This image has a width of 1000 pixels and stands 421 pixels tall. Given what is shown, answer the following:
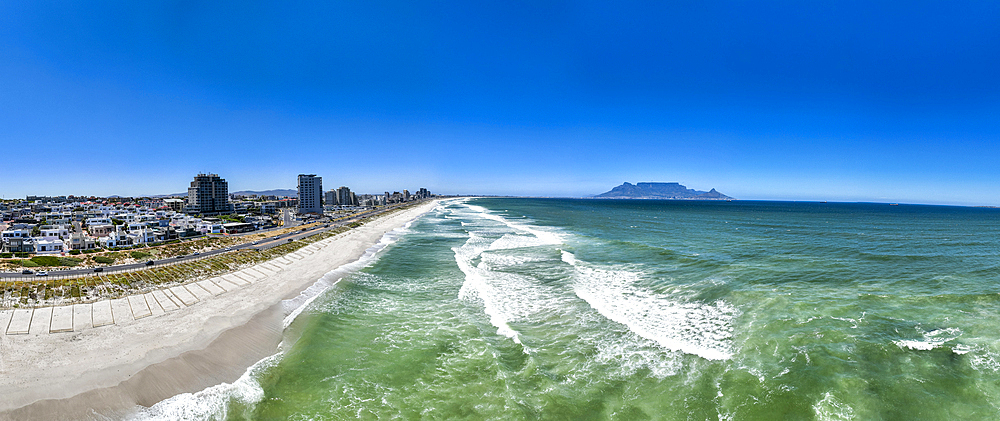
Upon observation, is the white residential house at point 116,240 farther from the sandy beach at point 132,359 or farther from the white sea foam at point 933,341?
the white sea foam at point 933,341

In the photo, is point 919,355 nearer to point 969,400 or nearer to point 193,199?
point 969,400

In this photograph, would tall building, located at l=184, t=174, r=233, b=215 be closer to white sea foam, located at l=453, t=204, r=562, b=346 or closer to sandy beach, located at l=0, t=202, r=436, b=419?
white sea foam, located at l=453, t=204, r=562, b=346

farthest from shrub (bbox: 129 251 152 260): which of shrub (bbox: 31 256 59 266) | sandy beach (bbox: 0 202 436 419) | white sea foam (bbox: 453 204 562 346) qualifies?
white sea foam (bbox: 453 204 562 346)

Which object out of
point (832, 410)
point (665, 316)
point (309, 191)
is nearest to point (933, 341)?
point (832, 410)

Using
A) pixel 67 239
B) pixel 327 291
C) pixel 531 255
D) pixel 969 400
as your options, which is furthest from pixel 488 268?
pixel 67 239

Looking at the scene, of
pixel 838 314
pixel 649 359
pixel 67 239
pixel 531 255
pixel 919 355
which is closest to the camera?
pixel 919 355
